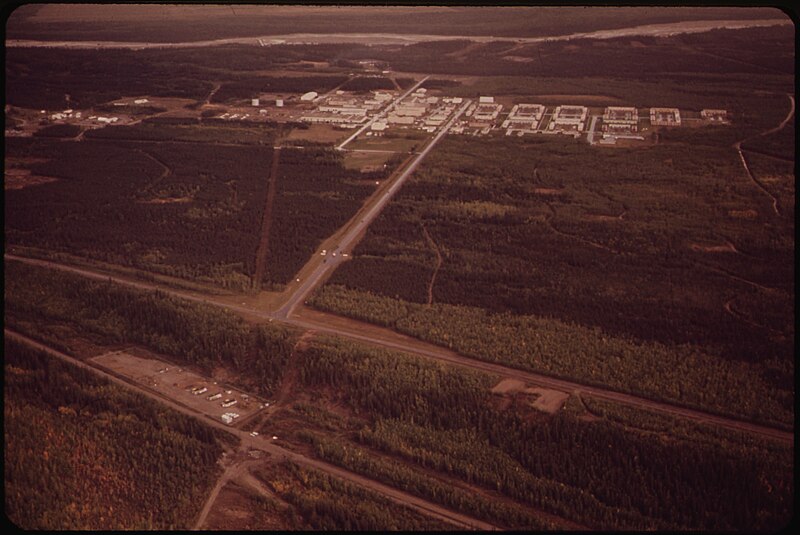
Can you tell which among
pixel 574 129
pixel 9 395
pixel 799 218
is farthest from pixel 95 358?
pixel 574 129

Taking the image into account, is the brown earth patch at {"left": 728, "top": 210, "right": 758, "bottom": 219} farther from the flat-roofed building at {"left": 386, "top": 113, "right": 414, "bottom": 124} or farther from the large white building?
the flat-roofed building at {"left": 386, "top": 113, "right": 414, "bottom": 124}

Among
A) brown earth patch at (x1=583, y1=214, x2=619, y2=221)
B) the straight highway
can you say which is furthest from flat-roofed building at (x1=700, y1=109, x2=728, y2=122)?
the straight highway

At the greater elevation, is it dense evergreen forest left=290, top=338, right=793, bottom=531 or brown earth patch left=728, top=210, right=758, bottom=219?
brown earth patch left=728, top=210, right=758, bottom=219

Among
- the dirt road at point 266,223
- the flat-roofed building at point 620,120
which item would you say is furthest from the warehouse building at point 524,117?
the dirt road at point 266,223

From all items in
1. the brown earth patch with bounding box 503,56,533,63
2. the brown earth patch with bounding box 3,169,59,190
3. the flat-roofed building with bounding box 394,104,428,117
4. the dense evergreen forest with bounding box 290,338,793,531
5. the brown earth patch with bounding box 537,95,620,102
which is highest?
the brown earth patch with bounding box 503,56,533,63

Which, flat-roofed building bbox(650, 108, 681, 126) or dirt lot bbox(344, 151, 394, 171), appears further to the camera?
flat-roofed building bbox(650, 108, 681, 126)

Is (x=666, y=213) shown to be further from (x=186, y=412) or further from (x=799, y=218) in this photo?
(x=186, y=412)

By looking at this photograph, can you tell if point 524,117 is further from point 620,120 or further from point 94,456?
point 94,456
